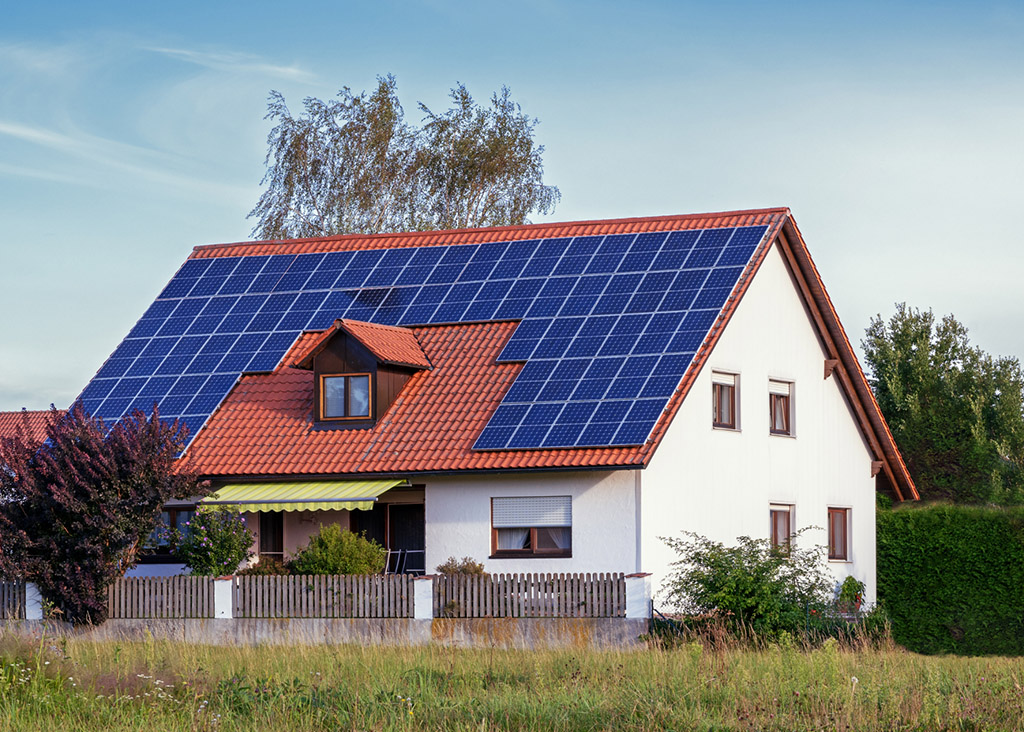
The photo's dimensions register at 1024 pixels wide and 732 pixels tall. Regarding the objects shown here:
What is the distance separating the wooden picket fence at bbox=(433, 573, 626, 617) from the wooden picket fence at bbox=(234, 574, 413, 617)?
0.69 metres

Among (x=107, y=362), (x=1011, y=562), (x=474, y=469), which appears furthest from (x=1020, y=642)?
(x=107, y=362)

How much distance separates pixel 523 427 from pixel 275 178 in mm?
25687

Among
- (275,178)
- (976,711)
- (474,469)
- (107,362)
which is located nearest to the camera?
(976,711)

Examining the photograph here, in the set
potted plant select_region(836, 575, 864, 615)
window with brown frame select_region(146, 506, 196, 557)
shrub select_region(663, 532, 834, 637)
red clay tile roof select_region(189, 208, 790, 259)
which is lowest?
potted plant select_region(836, 575, 864, 615)

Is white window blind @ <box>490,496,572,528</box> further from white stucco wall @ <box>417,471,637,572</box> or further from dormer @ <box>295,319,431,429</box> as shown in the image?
dormer @ <box>295,319,431,429</box>

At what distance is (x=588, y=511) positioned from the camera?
1097 inches

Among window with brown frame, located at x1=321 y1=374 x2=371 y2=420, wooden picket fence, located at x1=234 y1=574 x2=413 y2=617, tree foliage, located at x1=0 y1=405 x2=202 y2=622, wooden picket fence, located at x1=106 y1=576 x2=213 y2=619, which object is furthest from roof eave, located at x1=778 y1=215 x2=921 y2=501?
wooden picket fence, located at x1=106 y1=576 x2=213 y2=619

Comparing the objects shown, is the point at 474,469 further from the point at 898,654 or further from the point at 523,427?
the point at 898,654

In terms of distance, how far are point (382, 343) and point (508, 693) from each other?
16065mm

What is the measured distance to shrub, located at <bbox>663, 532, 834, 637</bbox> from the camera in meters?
24.0

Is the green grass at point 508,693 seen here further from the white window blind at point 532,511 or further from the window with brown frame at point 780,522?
the window with brown frame at point 780,522

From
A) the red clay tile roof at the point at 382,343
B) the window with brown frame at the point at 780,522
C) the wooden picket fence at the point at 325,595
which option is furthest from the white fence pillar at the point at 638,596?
the red clay tile roof at the point at 382,343

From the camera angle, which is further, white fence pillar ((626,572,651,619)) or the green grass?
white fence pillar ((626,572,651,619))

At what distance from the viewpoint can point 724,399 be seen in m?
30.9
